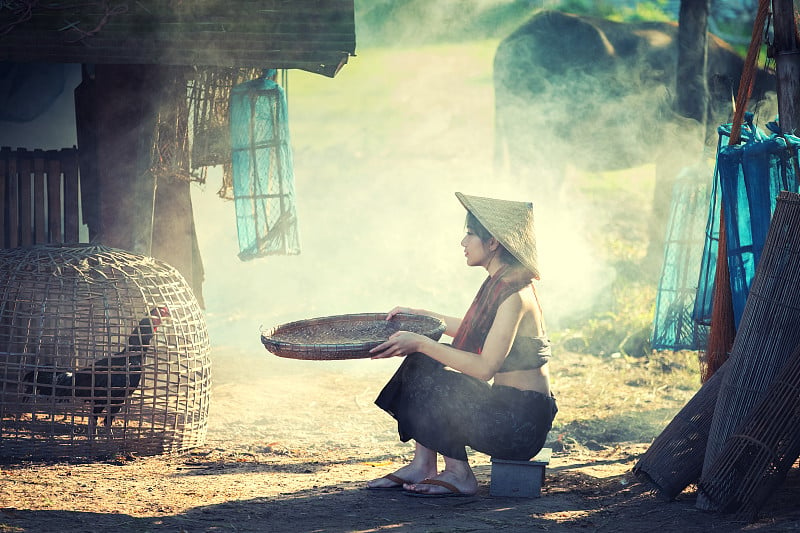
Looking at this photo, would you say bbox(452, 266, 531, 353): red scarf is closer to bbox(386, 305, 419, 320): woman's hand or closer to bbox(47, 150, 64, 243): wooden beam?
bbox(386, 305, 419, 320): woman's hand

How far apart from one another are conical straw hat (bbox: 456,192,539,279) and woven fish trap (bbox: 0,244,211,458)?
2.36 m

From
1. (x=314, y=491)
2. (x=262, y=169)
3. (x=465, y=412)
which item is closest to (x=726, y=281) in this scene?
(x=465, y=412)

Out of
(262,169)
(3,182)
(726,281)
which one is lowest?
(726,281)

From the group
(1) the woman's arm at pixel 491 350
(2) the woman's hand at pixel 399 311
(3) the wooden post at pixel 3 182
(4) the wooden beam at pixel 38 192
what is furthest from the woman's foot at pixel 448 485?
(3) the wooden post at pixel 3 182

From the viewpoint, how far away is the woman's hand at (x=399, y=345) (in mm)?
3902

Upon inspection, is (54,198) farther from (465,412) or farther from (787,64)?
(787,64)

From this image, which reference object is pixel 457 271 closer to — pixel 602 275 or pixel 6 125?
pixel 602 275

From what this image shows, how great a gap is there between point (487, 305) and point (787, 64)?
2.36 metres

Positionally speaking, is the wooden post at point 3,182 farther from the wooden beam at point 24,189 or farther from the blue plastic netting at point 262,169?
the blue plastic netting at point 262,169

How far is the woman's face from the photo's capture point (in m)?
4.30

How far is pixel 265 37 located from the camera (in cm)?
707

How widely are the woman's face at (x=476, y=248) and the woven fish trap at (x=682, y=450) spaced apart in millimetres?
1339

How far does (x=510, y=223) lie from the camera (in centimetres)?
432

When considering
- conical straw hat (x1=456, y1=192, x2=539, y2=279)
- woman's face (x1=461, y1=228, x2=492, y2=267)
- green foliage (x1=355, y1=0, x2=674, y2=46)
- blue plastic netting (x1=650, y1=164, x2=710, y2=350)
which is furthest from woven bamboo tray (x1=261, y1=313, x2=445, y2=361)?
green foliage (x1=355, y1=0, x2=674, y2=46)
